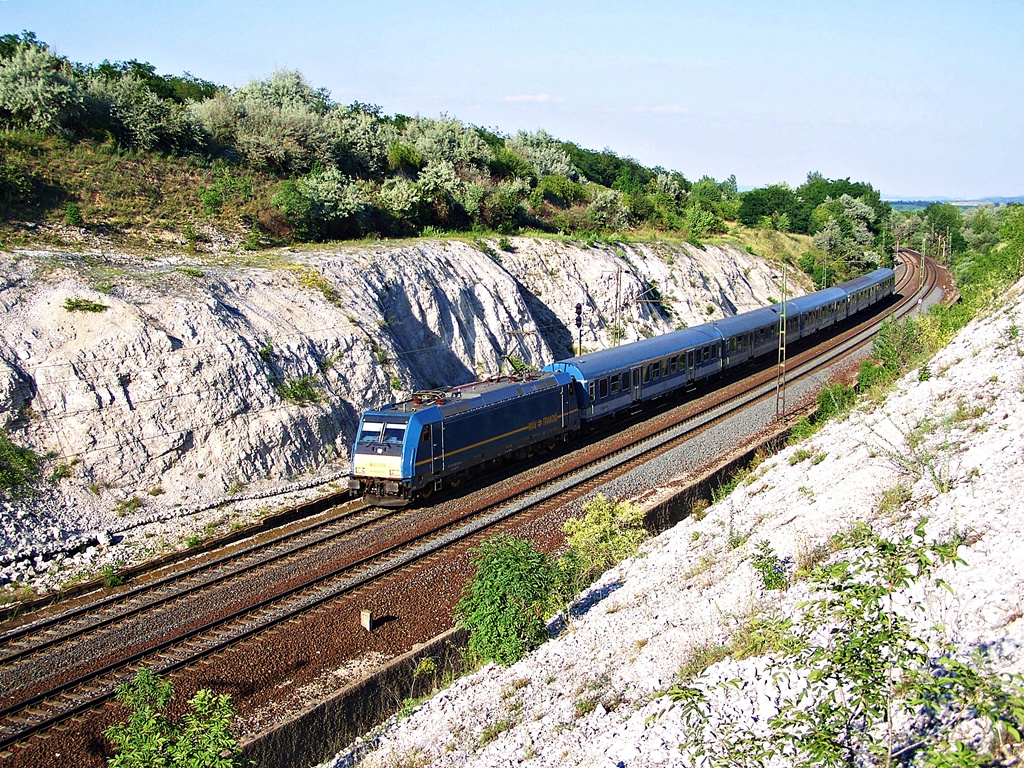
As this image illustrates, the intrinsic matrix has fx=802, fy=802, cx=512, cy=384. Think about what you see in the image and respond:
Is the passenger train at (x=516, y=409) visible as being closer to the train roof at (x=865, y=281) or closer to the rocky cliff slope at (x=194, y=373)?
the rocky cliff slope at (x=194, y=373)

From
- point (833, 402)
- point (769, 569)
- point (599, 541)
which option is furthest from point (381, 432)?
point (833, 402)

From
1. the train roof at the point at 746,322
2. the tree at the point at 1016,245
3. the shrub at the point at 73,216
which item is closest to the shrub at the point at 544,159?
the train roof at the point at 746,322

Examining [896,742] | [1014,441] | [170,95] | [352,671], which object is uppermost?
[170,95]

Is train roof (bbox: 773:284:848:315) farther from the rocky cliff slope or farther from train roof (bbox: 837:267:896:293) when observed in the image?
the rocky cliff slope

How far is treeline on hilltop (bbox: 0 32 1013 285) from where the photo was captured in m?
34.0

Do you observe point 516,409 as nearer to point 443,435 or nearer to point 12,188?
point 443,435

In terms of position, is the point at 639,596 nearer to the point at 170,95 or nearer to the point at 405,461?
the point at 405,461

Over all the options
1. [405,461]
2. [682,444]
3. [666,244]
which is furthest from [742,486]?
[666,244]

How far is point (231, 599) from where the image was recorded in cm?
1650

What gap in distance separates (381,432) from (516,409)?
187 inches

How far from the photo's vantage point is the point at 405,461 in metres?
20.8

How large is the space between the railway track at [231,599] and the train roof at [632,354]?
128 inches

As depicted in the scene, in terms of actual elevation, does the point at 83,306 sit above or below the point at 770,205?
below

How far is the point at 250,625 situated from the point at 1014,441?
44.1ft
